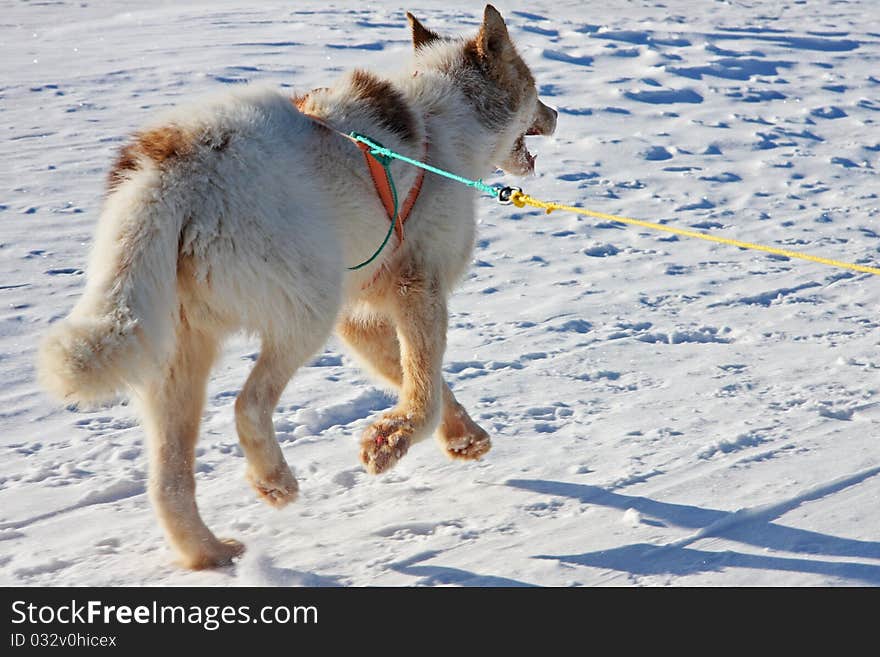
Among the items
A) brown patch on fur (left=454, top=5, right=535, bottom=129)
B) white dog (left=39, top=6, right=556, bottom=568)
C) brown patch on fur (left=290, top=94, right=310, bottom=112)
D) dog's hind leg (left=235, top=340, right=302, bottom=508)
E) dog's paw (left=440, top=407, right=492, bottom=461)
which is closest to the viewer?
white dog (left=39, top=6, right=556, bottom=568)

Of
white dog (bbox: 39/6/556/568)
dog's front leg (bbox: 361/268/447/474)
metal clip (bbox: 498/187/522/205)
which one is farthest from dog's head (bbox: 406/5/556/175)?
dog's front leg (bbox: 361/268/447/474)

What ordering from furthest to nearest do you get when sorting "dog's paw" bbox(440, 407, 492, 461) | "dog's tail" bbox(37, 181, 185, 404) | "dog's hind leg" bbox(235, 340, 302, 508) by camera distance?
"dog's paw" bbox(440, 407, 492, 461), "dog's hind leg" bbox(235, 340, 302, 508), "dog's tail" bbox(37, 181, 185, 404)

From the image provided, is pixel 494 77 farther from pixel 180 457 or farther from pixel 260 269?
pixel 180 457

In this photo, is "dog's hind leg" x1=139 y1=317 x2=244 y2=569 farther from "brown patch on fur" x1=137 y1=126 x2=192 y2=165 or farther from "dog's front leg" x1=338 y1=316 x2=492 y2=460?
"dog's front leg" x1=338 y1=316 x2=492 y2=460

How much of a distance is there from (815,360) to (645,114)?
5572mm

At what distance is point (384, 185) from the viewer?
3756 mm

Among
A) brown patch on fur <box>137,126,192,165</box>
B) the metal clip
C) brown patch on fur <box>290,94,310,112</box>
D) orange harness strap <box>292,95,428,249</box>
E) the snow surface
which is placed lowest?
the snow surface

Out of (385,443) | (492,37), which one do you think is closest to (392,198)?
(385,443)

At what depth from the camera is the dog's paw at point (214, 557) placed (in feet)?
11.4

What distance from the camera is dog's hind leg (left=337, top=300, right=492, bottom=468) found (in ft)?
14.2

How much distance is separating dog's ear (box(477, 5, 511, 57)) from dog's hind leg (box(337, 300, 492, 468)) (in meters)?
1.30

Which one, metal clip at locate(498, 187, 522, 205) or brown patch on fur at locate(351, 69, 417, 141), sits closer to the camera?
brown patch on fur at locate(351, 69, 417, 141)

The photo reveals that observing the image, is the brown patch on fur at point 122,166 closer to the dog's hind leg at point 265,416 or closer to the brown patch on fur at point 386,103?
the dog's hind leg at point 265,416

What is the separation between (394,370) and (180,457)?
127cm
